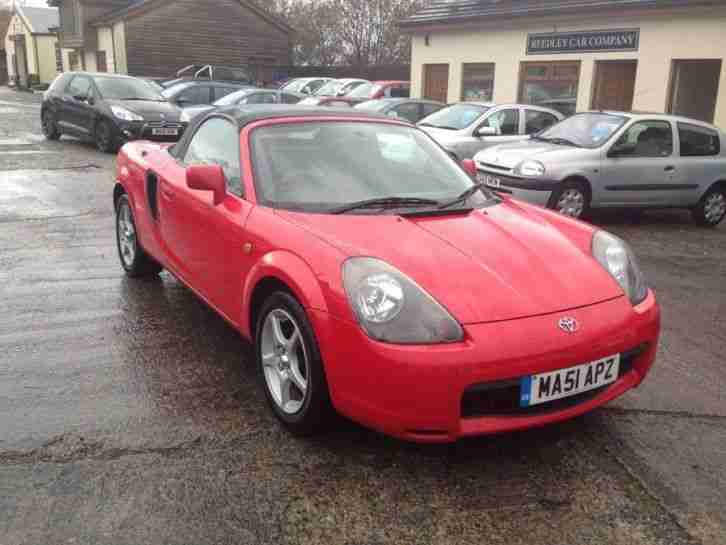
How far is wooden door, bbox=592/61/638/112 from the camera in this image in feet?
50.2

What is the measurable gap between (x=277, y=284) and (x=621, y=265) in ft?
5.66

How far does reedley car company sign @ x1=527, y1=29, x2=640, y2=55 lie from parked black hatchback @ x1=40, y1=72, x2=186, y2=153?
8.57 metres

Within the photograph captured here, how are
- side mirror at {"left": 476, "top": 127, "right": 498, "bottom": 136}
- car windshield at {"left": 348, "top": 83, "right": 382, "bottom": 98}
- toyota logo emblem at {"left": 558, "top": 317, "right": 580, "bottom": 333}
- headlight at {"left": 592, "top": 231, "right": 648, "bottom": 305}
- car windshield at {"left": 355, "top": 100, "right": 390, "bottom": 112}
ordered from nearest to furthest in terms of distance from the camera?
toyota logo emblem at {"left": 558, "top": 317, "right": 580, "bottom": 333}
headlight at {"left": 592, "top": 231, "right": 648, "bottom": 305}
side mirror at {"left": 476, "top": 127, "right": 498, "bottom": 136}
car windshield at {"left": 355, "top": 100, "right": 390, "bottom": 112}
car windshield at {"left": 348, "top": 83, "right": 382, "bottom": 98}

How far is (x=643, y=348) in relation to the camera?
129 inches

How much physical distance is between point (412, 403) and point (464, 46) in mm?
17571

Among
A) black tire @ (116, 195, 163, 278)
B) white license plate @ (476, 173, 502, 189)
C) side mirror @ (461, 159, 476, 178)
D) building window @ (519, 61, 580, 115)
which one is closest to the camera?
side mirror @ (461, 159, 476, 178)

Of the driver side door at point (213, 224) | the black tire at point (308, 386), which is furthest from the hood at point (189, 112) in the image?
the black tire at point (308, 386)

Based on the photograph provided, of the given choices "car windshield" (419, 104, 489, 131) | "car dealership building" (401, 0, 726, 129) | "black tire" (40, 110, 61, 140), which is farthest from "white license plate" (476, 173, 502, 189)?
"black tire" (40, 110, 61, 140)

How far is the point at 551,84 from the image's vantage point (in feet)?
55.1

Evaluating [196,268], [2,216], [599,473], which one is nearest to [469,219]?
[599,473]

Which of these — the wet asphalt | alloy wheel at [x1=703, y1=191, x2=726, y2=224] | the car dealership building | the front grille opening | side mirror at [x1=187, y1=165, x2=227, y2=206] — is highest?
the car dealership building

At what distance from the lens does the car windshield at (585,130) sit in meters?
9.27

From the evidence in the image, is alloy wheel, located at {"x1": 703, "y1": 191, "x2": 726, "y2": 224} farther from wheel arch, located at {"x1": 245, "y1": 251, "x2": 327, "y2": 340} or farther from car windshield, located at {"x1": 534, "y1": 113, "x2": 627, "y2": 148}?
wheel arch, located at {"x1": 245, "y1": 251, "x2": 327, "y2": 340}

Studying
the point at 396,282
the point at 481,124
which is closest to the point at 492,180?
the point at 481,124
